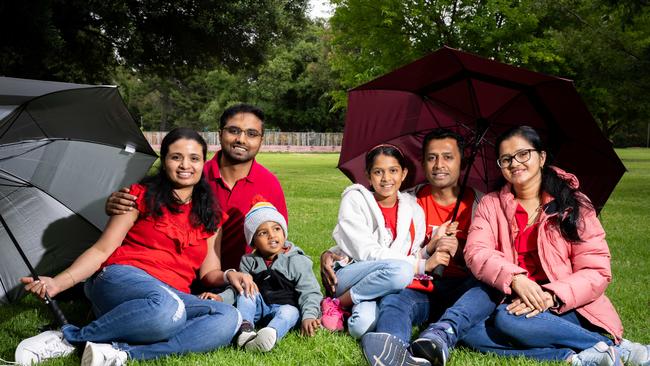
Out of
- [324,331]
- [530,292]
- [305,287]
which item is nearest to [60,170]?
[305,287]

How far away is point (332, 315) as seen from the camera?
179 inches

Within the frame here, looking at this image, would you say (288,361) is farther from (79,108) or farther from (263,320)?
(79,108)

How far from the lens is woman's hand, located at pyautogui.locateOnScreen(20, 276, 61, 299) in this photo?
12.5 ft

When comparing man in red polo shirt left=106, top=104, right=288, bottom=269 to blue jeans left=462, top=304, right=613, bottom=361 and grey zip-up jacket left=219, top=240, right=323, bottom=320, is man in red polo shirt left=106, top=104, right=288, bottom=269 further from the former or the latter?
blue jeans left=462, top=304, right=613, bottom=361

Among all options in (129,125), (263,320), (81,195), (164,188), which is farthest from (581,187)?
(81,195)

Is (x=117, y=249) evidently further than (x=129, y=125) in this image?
No

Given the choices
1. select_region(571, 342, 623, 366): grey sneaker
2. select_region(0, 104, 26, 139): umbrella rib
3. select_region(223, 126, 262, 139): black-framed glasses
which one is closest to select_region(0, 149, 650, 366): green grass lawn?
select_region(571, 342, 623, 366): grey sneaker

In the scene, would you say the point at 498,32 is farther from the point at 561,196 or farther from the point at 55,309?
the point at 55,309

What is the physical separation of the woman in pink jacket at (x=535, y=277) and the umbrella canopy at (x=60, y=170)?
2.51m

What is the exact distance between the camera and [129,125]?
4645mm

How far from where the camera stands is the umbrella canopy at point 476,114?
14.5 feet

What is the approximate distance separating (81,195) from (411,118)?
8.52ft

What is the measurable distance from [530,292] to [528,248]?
0.46 metres

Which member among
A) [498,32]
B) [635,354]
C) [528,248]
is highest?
[498,32]
